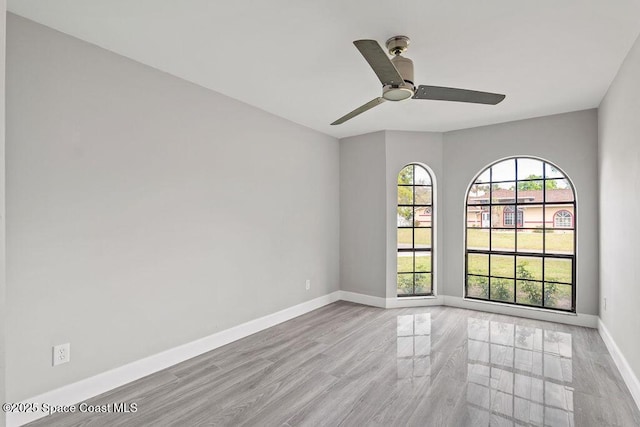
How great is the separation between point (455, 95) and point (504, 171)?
2534 millimetres

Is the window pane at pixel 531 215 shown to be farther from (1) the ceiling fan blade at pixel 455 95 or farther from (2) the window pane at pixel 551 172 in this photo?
(1) the ceiling fan blade at pixel 455 95

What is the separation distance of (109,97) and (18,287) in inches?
55.9

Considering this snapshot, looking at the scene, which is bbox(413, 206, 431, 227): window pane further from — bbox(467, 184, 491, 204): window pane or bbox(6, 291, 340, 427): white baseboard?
bbox(6, 291, 340, 427): white baseboard

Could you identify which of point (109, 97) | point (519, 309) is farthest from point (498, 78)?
point (109, 97)

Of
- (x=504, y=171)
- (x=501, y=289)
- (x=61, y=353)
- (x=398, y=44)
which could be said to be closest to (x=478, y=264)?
(x=501, y=289)

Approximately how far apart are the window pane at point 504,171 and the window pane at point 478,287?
4.52 ft

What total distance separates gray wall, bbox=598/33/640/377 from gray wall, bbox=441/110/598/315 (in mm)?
298

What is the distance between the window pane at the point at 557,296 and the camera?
4.00 metres

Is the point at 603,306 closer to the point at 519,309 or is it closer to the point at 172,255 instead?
the point at 519,309

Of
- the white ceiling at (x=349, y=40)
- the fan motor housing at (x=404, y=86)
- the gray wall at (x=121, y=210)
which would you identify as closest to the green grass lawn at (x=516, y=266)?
the white ceiling at (x=349, y=40)

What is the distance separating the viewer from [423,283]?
15.9ft

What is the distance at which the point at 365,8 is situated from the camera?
1945 mm

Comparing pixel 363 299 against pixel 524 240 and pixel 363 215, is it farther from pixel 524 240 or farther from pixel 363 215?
pixel 524 240

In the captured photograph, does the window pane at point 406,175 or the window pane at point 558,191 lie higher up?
the window pane at point 406,175
